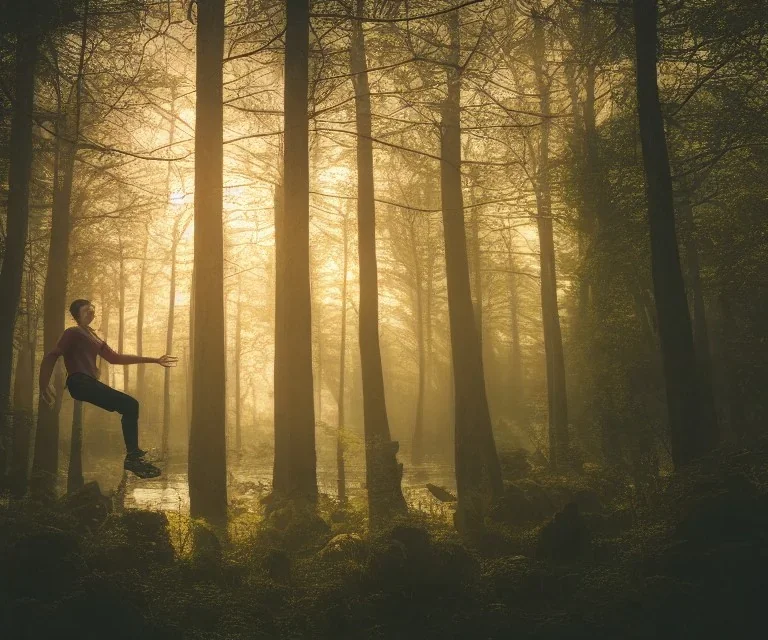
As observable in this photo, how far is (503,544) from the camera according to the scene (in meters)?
9.27

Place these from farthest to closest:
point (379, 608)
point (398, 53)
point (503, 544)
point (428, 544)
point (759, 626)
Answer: point (398, 53)
point (503, 544)
point (428, 544)
point (379, 608)
point (759, 626)

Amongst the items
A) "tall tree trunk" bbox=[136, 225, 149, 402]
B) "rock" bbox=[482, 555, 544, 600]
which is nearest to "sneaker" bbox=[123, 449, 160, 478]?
"rock" bbox=[482, 555, 544, 600]

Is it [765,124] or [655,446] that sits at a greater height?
[765,124]

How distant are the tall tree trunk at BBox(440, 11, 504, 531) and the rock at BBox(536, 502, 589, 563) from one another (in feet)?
13.2

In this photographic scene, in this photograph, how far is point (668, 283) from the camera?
945cm

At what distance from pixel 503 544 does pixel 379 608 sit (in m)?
3.27

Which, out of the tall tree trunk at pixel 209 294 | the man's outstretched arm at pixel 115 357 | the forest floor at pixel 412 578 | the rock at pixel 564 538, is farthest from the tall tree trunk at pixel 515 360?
the man's outstretched arm at pixel 115 357

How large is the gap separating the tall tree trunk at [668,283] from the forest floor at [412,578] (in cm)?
91

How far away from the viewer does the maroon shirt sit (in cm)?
623

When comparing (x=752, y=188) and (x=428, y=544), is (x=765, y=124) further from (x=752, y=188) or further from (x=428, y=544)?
(x=428, y=544)

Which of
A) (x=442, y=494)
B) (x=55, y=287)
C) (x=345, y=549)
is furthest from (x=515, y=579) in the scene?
(x=55, y=287)

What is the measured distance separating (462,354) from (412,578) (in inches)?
281

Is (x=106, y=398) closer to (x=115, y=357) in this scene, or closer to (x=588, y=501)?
(x=115, y=357)

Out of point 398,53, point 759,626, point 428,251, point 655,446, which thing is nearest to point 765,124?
point 398,53
